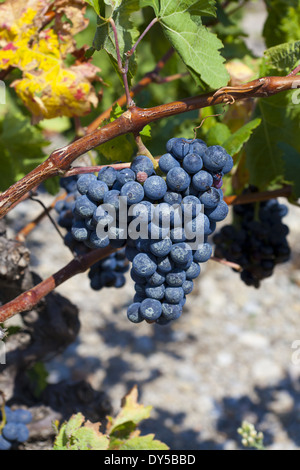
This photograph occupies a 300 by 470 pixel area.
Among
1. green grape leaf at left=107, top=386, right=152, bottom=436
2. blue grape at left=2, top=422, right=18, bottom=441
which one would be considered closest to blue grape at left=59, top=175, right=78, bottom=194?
green grape leaf at left=107, top=386, right=152, bottom=436

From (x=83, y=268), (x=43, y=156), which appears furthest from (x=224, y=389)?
(x=83, y=268)

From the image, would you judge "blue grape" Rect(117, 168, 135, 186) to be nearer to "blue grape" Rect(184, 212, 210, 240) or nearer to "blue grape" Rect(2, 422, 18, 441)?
"blue grape" Rect(184, 212, 210, 240)

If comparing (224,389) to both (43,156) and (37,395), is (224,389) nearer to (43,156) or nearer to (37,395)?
(37,395)

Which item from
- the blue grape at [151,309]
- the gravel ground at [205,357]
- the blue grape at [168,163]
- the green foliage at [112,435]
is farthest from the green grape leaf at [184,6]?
the gravel ground at [205,357]

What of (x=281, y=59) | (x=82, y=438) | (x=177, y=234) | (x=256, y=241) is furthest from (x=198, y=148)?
(x=82, y=438)

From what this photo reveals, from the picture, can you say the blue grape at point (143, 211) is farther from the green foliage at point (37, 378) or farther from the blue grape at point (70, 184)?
the green foliage at point (37, 378)

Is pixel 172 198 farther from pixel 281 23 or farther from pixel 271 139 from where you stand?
pixel 281 23
